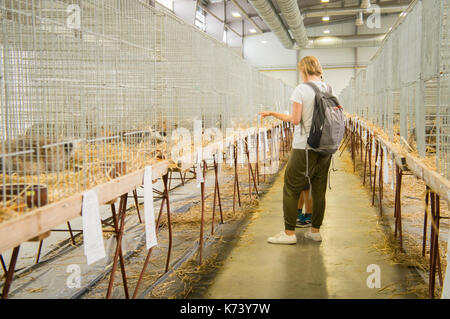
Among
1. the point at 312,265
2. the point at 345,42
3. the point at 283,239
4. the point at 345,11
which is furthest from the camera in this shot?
the point at 345,42

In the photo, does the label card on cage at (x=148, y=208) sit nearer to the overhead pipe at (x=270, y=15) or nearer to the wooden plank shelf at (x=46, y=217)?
the wooden plank shelf at (x=46, y=217)

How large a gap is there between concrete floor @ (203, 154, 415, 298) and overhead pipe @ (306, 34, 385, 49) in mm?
16601

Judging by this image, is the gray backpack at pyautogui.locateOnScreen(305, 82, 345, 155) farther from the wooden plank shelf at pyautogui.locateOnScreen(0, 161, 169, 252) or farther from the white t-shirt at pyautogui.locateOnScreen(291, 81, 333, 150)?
the wooden plank shelf at pyautogui.locateOnScreen(0, 161, 169, 252)

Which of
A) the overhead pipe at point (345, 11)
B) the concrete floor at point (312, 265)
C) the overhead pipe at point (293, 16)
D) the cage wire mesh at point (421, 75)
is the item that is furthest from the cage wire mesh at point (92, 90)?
the overhead pipe at point (345, 11)

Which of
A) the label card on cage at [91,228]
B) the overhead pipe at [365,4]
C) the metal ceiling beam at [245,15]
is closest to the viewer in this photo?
the label card on cage at [91,228]

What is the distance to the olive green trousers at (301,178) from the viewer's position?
421 centimetres

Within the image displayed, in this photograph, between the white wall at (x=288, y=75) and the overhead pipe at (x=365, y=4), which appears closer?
the overhead pipe at (x=365, y=4)

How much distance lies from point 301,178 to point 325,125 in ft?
1.78

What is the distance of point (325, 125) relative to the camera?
4.02m

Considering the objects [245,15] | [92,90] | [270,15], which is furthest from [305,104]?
[245,15]

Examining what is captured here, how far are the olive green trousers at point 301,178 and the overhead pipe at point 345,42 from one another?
59.0 ft

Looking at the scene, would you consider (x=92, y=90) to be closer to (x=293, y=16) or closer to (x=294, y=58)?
(x=293, y=16)
